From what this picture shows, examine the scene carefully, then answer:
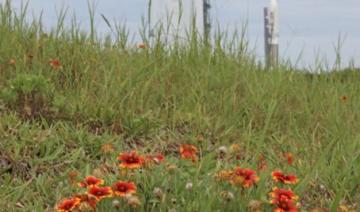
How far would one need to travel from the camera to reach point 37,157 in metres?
3.14

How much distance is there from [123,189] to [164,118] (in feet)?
4.58

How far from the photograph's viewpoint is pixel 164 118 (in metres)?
3.76

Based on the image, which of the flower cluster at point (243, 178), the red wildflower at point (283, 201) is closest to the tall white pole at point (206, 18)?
the flower cluster at point (243, 178)

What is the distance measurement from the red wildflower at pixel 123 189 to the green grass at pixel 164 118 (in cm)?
11

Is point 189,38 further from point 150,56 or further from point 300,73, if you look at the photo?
point 300,73

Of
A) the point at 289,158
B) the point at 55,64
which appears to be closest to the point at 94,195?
the point at 289,158

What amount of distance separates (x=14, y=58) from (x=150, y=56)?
895 mm

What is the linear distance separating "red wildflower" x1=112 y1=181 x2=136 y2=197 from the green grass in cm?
11

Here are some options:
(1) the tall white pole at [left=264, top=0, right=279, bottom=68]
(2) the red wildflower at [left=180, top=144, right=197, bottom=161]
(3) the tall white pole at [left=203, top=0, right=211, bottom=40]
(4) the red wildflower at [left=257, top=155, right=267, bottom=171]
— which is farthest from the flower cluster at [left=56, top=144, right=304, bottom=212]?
(1) the tall white pole at [left=264, top=0, right=279, bottom=68]

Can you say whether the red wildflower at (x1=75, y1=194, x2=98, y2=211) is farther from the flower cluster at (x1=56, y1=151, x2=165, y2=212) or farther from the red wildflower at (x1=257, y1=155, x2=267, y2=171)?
the red wildflower at (x1=257, y1=155, x2=267, y2=171)

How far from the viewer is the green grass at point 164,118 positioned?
287cm

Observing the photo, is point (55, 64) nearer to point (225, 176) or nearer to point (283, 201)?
point (225, 176)

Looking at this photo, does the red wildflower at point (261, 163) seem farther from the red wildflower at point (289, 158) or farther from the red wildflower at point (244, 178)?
the red wildflower at point (244, 178)

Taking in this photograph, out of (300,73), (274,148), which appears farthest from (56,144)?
(300,73)
